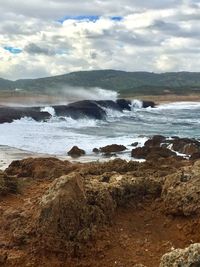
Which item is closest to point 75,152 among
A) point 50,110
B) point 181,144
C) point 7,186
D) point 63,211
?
point 181,144

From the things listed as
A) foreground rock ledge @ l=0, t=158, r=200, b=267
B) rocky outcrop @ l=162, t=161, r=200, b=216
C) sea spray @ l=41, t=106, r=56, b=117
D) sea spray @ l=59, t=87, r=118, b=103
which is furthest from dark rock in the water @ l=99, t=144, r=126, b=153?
sea spray @ l=59, t=87, r=118, b=103

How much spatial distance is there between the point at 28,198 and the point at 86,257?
95.3 inches

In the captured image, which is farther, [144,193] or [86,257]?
[144,193]

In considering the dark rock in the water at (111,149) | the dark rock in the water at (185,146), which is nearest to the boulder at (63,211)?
the dark rock in the water at (185,146)

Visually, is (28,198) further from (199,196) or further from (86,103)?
(86,103)

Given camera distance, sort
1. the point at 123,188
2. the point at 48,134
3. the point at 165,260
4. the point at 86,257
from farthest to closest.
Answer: the point at 48,134
the point at 123,188
the point at 86,257
the point at 165,260

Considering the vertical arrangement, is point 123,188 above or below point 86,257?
above

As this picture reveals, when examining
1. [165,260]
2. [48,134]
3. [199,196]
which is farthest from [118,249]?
[48,134]

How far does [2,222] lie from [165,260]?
3.14 meters

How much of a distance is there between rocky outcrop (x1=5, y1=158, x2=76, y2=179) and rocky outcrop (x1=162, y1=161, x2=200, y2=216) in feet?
13.8

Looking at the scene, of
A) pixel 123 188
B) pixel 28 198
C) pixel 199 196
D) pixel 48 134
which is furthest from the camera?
pixel 48 134

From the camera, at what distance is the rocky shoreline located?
245 inches

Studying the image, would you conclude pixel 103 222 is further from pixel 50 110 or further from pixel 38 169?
pixel 50 110

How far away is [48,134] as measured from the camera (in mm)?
30922
